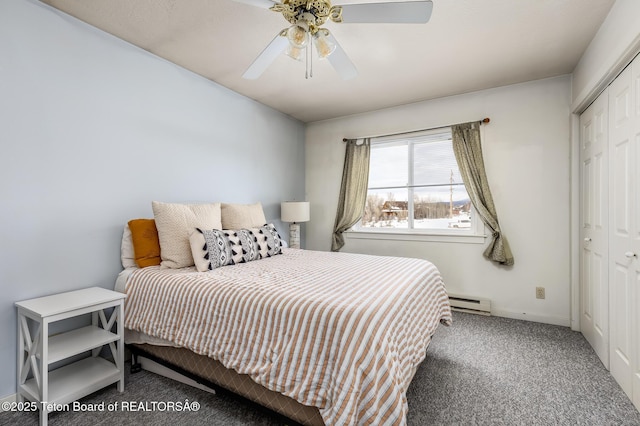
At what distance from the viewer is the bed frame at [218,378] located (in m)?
1.43

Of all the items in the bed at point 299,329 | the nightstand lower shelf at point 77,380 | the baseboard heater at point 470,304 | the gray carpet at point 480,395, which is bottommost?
the gray carpet at point 480,395

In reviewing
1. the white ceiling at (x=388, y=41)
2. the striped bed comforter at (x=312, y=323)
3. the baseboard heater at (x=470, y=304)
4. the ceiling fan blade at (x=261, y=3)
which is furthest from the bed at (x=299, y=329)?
the white ceiling at (x=388, y=41)

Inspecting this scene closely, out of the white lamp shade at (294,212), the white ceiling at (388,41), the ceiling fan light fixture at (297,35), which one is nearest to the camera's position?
the ceiling fan light fixture at (297,35)

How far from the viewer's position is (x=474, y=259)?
345 centimetres

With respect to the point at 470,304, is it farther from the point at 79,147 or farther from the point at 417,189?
the point at 79,147

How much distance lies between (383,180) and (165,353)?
3213 millimetres

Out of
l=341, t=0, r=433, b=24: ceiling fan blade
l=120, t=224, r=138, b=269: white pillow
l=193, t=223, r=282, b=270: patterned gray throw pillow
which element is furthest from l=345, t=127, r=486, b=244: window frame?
l=120, t=224, r=138, b=269: white pillow

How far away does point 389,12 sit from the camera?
1567 mm

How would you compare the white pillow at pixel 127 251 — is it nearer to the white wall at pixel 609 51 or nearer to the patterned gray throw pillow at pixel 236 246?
the patterned gray throw pillow at pixel 236 246

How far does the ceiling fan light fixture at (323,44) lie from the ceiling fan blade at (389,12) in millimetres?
147

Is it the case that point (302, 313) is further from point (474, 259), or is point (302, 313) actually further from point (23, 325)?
point (474, 259)

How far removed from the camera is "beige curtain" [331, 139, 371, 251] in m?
4.14

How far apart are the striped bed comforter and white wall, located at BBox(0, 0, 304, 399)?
1.71 ft

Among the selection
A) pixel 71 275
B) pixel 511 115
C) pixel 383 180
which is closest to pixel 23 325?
pixel 71 275
